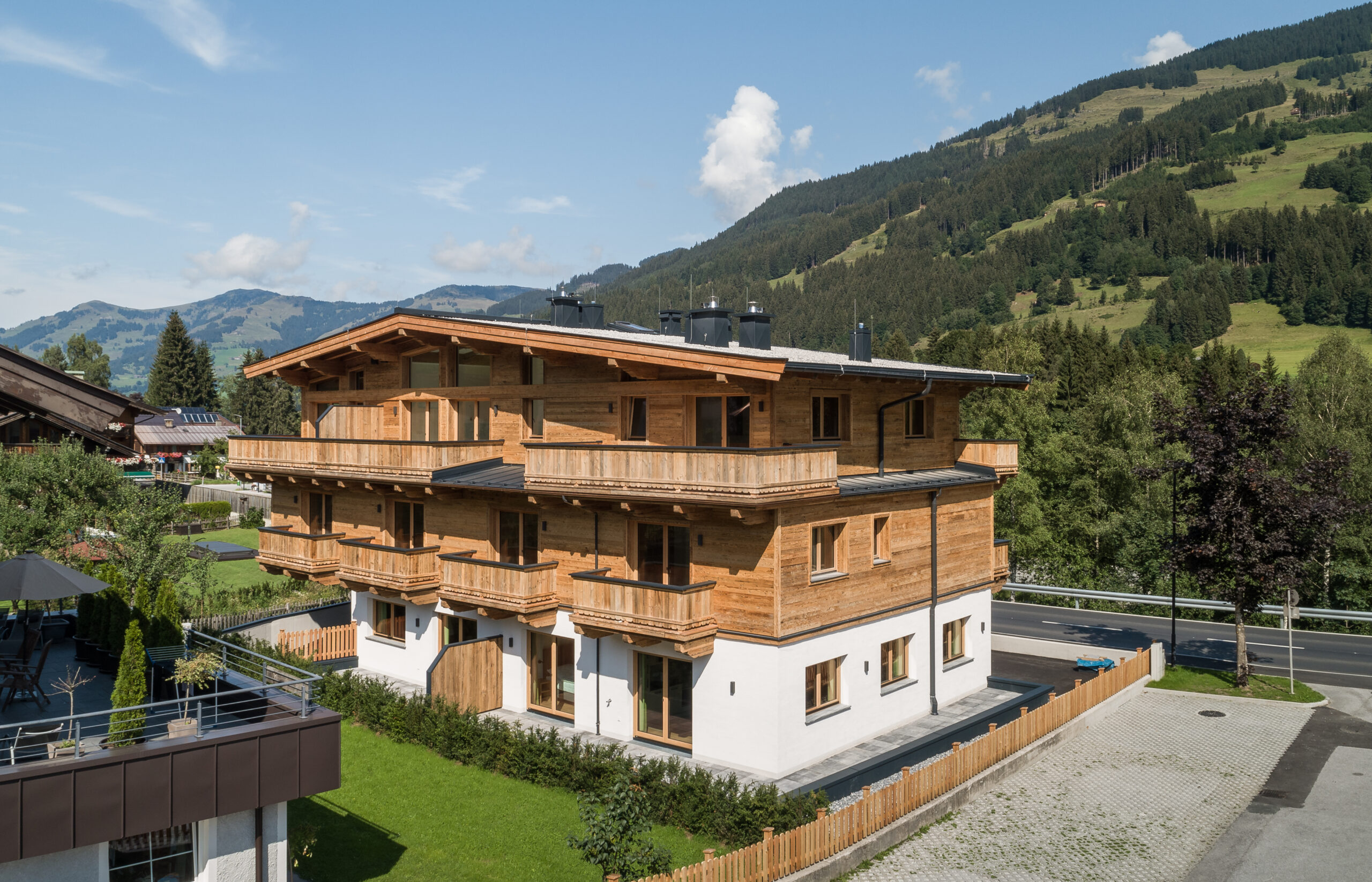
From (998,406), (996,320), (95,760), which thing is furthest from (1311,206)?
(95,760)

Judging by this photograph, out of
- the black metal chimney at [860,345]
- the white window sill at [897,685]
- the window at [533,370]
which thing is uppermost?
the black metal chimney at [860,345]

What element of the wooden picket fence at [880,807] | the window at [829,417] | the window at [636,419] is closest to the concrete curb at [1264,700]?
the wooden picket fence at [880,807]

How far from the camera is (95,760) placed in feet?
38.3

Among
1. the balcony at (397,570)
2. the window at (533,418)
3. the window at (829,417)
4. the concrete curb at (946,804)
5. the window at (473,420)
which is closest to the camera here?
the concrete curb at (946,804)

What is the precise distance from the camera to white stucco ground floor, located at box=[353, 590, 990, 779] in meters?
20.3

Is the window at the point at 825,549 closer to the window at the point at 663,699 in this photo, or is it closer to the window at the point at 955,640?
the window at the point at 663,699

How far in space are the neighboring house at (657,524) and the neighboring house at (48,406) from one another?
17.1 m

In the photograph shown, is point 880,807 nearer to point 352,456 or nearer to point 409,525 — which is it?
point 409,525

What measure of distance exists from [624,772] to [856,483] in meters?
8.94

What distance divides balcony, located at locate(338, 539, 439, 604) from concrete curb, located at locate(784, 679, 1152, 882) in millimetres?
14756

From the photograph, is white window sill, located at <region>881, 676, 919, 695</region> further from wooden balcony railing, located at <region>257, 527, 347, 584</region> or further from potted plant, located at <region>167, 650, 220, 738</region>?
wooden balcony railing, located at <region>257, 527, 347, 584</region>

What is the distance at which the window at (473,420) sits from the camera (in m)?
27.0

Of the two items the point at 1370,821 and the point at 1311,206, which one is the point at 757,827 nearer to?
the point at 1370,821

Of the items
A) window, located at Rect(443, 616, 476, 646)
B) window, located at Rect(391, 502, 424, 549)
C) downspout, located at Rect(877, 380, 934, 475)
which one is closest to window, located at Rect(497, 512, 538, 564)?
window, located at Rect(443, 616, 476, 646)
